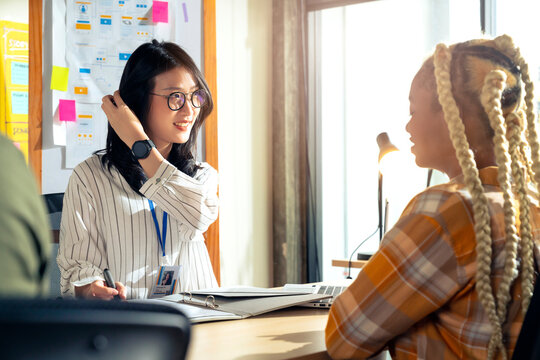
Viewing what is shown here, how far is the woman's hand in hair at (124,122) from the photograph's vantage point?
2.04 m

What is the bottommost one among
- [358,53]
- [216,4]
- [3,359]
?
[3,359]

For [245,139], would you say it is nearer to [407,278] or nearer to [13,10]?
[13,10]

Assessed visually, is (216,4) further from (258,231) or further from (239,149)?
(258,231)

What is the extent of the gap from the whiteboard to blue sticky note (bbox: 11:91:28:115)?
0.20 m

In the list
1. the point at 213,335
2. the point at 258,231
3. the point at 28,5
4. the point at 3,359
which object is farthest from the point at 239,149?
the point at 3,359

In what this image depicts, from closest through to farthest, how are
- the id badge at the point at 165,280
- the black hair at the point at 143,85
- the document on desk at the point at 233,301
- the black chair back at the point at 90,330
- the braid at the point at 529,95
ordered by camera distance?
1. the black chair back at the point at 90,330
2. the braid at the point at 529,95
3. the document on desk at the point at 233,301
4. the id badge at the point at 165,280
5. the black hair at the point at 143,85

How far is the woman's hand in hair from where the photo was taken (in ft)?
6.70

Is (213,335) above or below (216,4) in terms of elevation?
below

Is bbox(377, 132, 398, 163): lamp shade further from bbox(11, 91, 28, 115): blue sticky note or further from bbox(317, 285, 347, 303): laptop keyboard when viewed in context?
bbox(11, 91, 28, 115): blue sticky note

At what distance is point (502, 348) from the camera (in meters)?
1.06

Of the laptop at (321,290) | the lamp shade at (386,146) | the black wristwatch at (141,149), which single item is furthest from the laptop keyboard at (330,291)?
the black wristwatch at (141,149)

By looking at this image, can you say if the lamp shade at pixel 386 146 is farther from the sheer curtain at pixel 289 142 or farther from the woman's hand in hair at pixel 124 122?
the sheer curtain at pixel 289 142

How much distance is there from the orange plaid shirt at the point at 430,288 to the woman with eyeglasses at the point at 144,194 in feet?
2.73

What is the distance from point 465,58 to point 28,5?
231 centimetres
